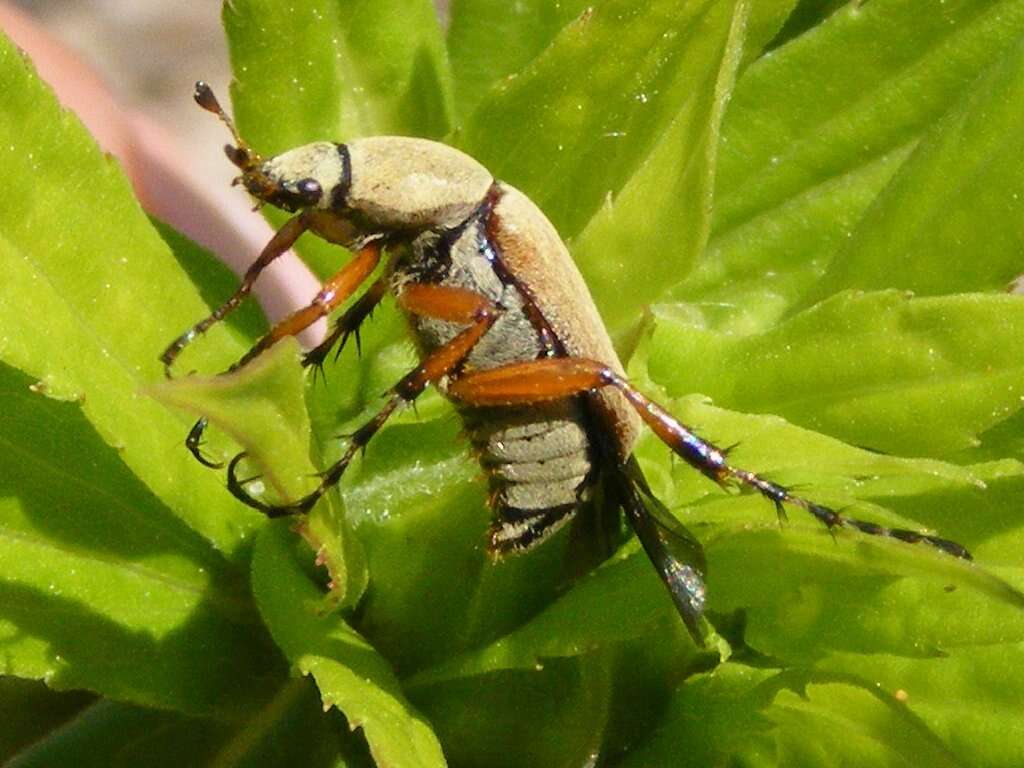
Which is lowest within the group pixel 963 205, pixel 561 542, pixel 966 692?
pixel 966 692

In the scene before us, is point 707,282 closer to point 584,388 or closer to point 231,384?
point 584,388

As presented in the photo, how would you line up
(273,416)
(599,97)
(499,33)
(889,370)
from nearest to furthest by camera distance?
(273,416) < (889,370) < (599,97) < (499,33)

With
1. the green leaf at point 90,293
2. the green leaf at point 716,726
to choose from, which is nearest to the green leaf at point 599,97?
the green leaf at point 90,293

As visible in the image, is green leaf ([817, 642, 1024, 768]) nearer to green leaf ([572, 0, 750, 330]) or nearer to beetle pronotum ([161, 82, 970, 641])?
beetle pronotum ([161, 82, 970, 641])

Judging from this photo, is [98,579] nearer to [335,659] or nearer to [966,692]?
[335,659]

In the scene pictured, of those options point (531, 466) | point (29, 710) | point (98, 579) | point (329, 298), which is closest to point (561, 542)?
point (531, 466)

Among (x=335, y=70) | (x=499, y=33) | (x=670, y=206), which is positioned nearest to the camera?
(x=670, y=206)
